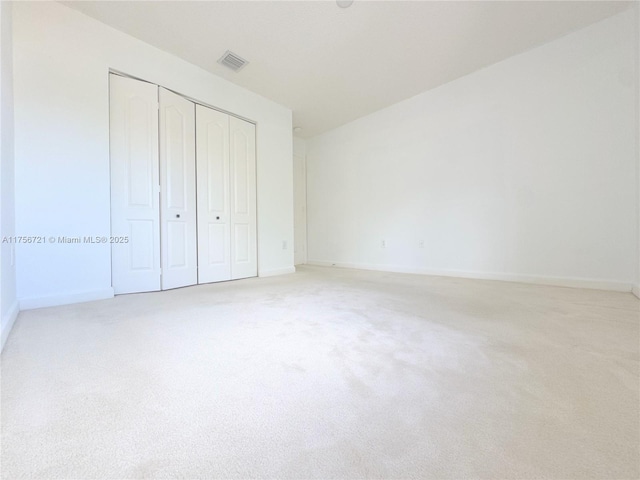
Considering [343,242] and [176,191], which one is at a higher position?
[176,191]

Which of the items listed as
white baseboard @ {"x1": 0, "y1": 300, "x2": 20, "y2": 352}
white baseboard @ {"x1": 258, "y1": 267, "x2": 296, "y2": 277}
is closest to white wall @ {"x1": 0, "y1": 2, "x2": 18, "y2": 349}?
white baseboard @ {"x1": 0, "y1": 300, "x2": 20, "y2": 352}

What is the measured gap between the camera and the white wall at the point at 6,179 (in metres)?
1.56

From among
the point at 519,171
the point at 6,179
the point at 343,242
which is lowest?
the point at 343,242

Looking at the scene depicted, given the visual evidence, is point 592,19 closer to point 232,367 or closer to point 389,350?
point 389,350

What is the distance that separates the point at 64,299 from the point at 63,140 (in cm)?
140

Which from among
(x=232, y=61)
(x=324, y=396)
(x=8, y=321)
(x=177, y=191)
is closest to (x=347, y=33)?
(x=232, y=61)

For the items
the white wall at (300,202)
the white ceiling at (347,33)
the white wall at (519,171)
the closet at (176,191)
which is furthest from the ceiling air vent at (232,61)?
the white wall at (300,202)

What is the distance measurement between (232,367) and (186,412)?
0.31 m

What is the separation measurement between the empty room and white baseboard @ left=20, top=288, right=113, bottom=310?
0.02 m

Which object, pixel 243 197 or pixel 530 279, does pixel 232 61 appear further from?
pixel 530 279

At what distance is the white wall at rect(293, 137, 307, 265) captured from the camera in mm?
5754

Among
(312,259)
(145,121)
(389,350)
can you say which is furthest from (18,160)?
(312,259)

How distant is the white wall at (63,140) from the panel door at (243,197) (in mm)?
1198

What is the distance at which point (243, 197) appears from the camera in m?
3.80
